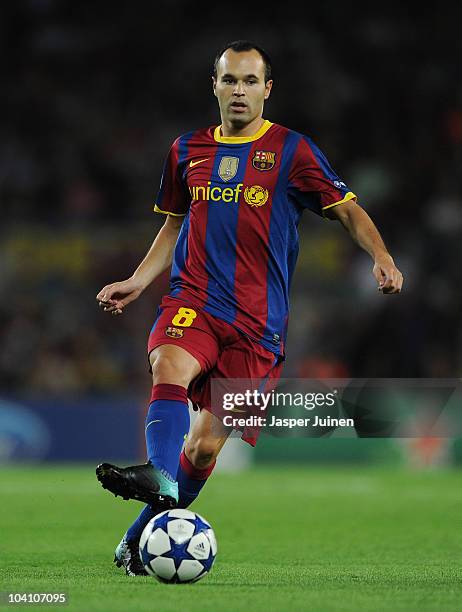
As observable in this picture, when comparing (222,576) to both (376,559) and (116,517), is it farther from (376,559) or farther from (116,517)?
(116,517)

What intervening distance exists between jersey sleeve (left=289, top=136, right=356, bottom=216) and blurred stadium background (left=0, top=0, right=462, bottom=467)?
28.3 ft

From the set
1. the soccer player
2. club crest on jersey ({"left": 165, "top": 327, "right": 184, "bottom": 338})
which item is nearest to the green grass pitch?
the soccer player

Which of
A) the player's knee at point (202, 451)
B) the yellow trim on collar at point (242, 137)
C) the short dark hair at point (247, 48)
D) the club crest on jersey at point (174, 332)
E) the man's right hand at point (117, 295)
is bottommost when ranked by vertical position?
the player's knee at point (202, 451)

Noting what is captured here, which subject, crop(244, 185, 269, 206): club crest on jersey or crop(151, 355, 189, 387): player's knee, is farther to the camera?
crop(244, 185, 269, 206): club crest on jersey

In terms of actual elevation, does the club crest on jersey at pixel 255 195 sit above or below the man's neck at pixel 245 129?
below

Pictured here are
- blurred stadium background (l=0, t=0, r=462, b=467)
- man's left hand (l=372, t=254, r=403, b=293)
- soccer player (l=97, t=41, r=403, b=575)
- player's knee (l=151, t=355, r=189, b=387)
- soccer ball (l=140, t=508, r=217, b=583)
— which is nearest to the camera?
soccer ball (l=140, t=508, r=217, b=583)

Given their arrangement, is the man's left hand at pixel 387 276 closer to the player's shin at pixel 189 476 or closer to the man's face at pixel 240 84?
the man's face at pixel 240 84

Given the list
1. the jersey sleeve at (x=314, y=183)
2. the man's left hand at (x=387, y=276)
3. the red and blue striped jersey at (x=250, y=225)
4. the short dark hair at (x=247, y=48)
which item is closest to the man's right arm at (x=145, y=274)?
the red and blue striped jersey at (x=250, y=225)

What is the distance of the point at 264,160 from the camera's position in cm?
546

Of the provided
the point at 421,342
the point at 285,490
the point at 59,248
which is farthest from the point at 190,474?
the point at 59,248

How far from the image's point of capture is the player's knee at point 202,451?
5.36m

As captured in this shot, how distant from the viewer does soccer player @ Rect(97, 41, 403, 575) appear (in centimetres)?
530

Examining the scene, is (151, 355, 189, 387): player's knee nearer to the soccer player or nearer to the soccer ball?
the soccer player

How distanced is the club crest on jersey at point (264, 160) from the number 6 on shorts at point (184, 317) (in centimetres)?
71
